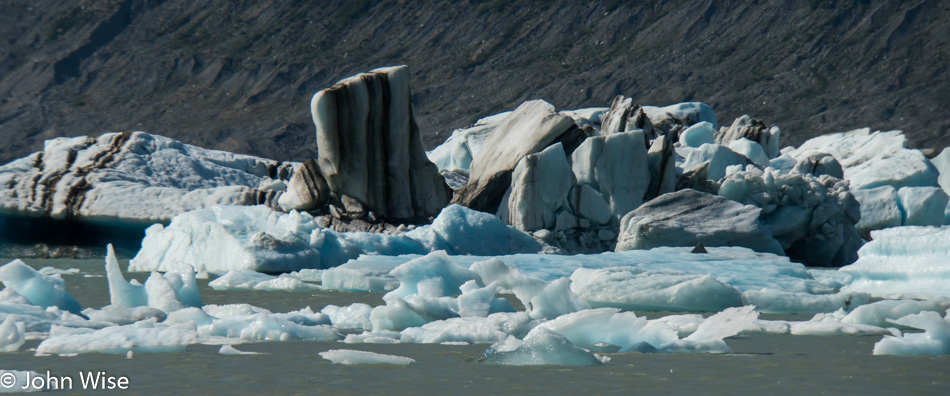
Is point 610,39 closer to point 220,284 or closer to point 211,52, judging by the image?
point 211,52

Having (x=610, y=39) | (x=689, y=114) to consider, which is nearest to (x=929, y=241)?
(x=689, y=114)

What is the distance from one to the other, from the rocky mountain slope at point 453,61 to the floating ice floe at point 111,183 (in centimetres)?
4033

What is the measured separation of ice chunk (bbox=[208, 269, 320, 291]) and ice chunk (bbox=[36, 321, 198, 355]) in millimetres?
3941

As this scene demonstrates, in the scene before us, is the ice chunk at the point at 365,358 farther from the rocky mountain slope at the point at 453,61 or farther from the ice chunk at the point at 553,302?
the rocky mountain slope at the point at 453,61

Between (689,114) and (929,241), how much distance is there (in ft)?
66.3

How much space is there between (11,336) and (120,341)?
53 centimetres

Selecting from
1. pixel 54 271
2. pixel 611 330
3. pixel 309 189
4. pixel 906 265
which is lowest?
pixel 611 330

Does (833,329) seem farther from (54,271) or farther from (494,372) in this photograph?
(54,271)

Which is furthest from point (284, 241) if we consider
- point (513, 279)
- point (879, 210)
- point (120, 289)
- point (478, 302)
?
Result: point (879, 210)

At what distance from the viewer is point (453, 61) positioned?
72.3 m

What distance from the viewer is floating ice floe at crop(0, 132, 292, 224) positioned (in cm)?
2061

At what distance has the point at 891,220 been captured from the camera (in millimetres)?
19312

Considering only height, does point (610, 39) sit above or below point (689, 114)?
above

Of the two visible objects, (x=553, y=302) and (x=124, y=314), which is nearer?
(x=124, y=314)
